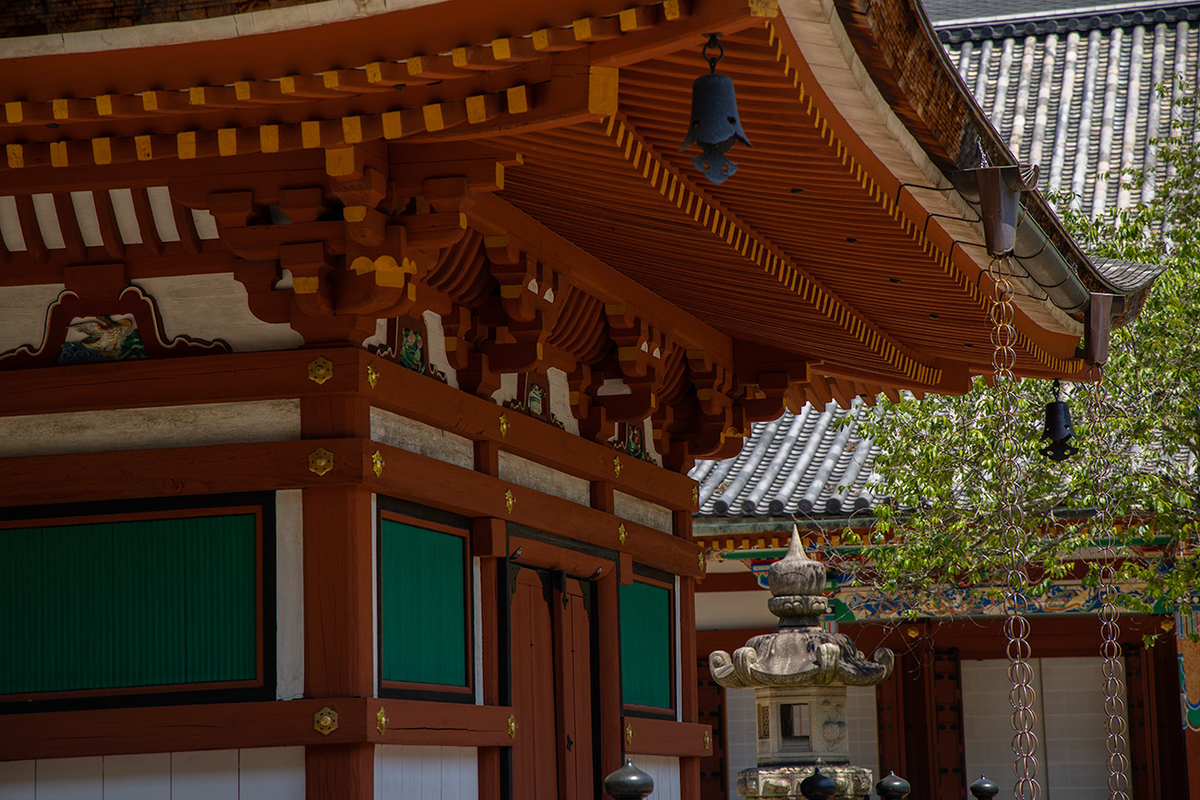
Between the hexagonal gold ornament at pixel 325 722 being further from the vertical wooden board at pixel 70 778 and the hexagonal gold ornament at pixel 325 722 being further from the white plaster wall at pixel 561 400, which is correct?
the white plaster wall at pixel 561 400

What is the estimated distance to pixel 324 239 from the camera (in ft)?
17.8

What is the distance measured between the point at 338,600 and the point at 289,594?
0.20 metres

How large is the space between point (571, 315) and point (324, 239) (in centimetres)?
216

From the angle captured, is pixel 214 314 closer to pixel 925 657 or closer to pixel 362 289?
pixel 362 289

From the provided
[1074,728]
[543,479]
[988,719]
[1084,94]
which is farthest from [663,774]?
[1084,94]

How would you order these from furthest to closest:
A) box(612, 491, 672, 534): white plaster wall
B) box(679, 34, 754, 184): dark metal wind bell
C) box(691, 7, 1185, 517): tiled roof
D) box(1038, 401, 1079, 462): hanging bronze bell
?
box(691, 7, 1185, 517): tiled roof
box(1038, 401, 1079, 462): hanging bronze bell
box(612, 491, 672, 534): white plaster wall
box(679, 34, 754, 184): dark metal wind bell

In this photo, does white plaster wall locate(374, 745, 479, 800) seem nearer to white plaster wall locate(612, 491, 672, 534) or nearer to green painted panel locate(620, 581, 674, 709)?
green painted panel locate(620, 581, 674, 709)

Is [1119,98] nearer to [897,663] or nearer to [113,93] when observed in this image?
[897,663]

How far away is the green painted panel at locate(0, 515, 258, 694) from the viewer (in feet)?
19.1

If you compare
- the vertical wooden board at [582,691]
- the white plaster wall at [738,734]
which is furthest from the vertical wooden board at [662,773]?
the white plaster wall at [738,734]

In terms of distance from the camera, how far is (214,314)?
594cm

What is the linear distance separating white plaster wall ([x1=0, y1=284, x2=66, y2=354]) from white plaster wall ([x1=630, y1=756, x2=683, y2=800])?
4080 mm

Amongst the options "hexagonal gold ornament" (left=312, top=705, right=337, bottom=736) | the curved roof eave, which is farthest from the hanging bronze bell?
"hexagonal gold ornament" (left=312, top=705, right=337, bottom=736)

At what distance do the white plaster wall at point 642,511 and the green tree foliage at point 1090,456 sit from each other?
2.49 meters
